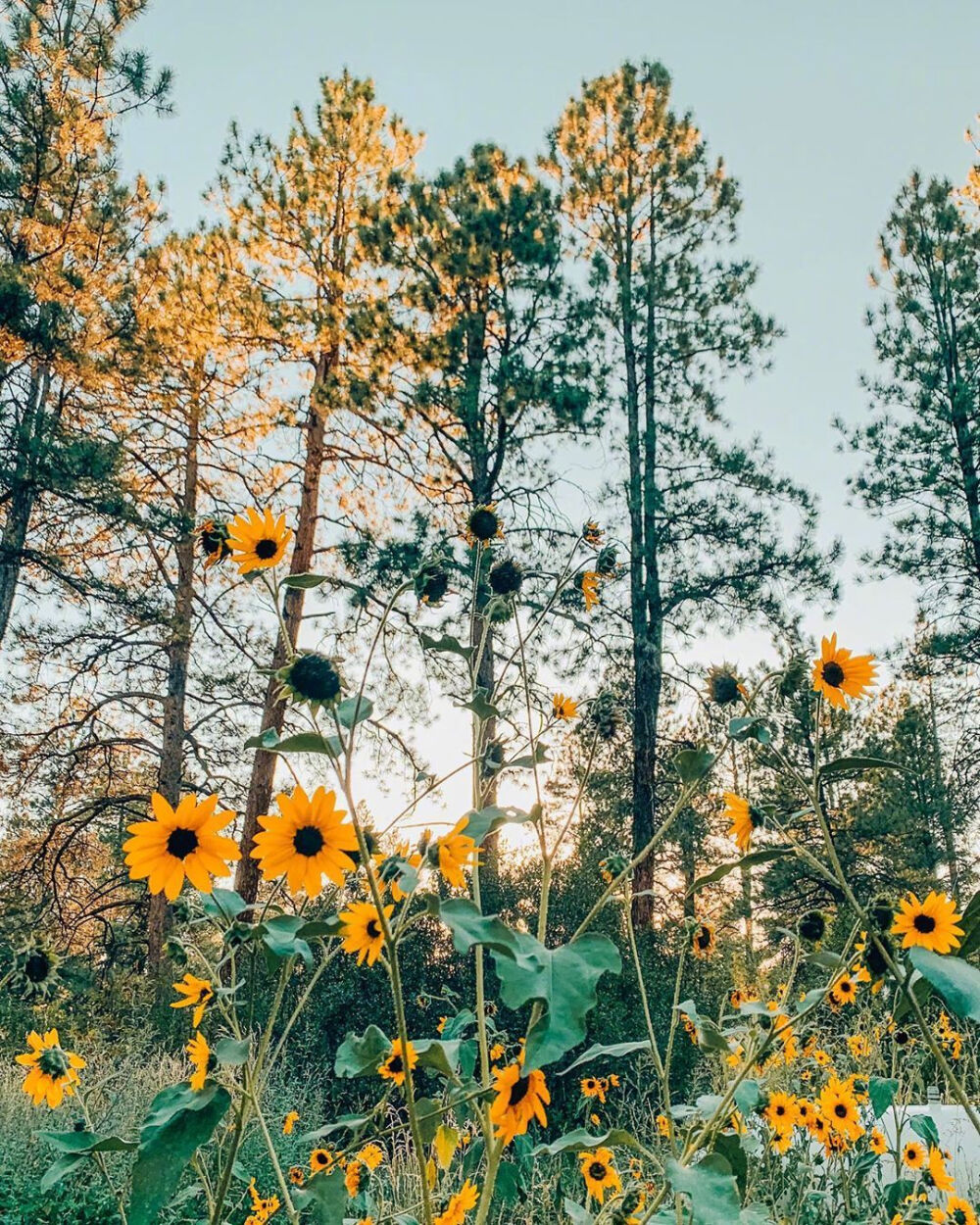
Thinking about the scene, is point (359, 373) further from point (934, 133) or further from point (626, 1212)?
point (626, 1212)

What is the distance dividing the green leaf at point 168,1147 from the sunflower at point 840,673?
0.82 m

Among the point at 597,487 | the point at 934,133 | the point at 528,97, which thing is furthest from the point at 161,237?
the point at 934,133

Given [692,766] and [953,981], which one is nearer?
[953,981]

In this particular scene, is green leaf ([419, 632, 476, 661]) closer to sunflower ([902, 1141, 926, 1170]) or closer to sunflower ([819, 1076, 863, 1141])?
sunflower ([819, 1076, 863, 1141])

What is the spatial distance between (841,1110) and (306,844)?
1829mm

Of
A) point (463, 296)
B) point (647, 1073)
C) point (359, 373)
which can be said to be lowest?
point (647, 1073)

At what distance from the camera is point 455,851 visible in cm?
83

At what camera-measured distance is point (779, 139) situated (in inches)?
253

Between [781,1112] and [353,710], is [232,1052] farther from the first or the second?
[781,1112]

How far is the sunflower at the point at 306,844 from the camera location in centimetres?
79

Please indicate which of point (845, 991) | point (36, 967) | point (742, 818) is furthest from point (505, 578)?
point (845, 991)

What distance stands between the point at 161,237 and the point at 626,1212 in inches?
454

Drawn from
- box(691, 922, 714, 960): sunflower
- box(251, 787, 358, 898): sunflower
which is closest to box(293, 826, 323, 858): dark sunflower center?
box(251, 787, 358, 898): sunflower

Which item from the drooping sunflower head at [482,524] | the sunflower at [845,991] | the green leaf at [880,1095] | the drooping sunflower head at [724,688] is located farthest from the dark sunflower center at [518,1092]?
the sunflower at [845,991]
